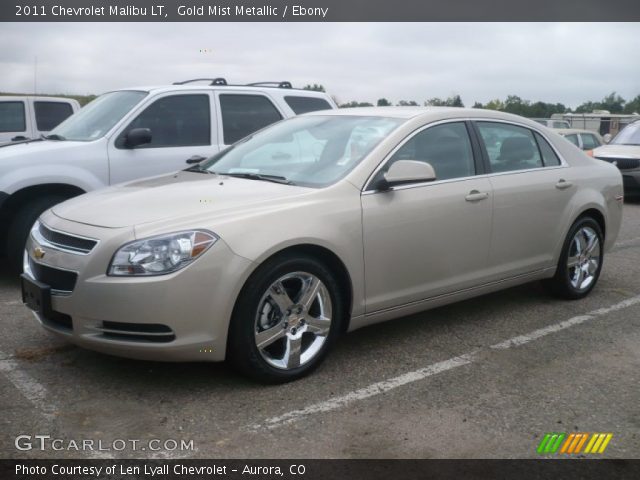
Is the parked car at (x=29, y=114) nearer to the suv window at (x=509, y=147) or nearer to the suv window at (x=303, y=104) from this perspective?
the suv window at (x=303, y=104)

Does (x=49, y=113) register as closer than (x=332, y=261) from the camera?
No

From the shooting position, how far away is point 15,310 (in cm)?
560

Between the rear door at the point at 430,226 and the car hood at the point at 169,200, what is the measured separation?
56 centimetres

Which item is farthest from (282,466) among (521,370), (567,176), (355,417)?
(567,176)

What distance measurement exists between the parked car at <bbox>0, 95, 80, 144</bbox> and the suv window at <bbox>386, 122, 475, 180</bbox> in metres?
8.12

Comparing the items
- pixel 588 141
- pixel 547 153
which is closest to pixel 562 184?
pixel 547 153

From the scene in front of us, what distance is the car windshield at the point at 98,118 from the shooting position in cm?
699

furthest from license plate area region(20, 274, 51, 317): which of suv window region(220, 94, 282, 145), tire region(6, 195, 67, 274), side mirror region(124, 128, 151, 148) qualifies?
suv window region(220, 94, 282, 145)

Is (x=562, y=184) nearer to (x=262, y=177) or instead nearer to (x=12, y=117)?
(x=262, y=177)

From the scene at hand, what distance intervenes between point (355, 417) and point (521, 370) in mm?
1280

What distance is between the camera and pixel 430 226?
4.72m

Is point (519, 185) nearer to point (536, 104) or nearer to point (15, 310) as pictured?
point (15, 310)

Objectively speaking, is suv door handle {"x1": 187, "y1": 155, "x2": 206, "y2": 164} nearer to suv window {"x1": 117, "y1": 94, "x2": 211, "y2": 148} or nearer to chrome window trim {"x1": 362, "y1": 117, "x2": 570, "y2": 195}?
suv window {"x1": 117, "y1": 94, "x2": 211, "y2": 148}

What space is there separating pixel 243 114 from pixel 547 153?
334 cm
